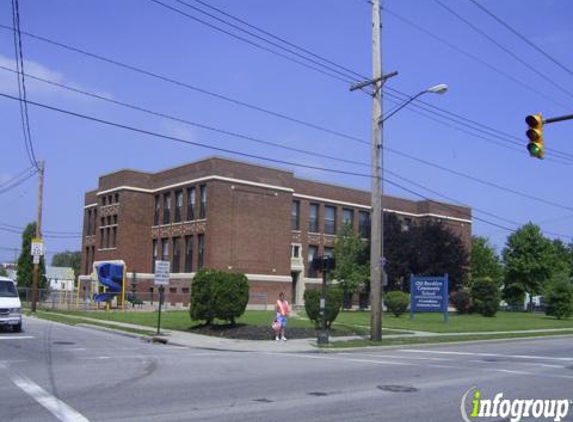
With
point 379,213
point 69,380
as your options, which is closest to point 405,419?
point 69,380

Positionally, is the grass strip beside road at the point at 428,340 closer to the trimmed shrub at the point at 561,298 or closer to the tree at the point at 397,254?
the trimmed shrub at the point at 561,298

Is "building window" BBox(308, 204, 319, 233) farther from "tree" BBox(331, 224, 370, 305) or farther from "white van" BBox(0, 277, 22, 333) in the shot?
"white van" BBox(0, 277, 22, 333)

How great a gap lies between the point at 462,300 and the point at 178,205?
24310 mm

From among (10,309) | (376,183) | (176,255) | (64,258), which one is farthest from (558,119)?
(64,258)

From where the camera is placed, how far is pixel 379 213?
24.1 meters

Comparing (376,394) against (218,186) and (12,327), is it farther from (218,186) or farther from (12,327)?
(218,186)

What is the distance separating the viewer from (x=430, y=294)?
39.1 meters

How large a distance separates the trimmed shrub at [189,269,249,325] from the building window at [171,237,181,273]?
28988 mm

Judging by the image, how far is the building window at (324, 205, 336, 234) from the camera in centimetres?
6078

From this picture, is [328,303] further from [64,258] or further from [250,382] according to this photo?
[64,258]

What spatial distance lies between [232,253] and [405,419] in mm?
41779

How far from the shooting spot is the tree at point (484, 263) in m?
78.6

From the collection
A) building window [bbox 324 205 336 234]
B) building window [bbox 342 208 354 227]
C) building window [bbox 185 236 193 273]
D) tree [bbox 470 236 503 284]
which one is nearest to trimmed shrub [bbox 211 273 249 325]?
building window [bbox 185 236 193 273]

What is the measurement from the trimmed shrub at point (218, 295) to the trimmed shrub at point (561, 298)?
33.6m
